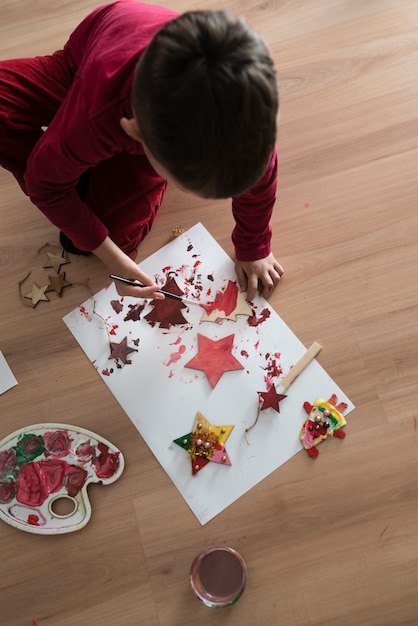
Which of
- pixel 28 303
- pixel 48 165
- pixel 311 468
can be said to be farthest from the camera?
pixel 28 303

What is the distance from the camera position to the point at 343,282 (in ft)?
2.72

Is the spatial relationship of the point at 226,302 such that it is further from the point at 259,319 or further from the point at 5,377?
the point at 5,377

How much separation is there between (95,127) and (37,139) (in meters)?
0.23

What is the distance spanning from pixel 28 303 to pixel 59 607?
45 centimetres

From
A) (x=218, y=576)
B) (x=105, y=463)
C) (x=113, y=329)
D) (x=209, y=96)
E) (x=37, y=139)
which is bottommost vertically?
(x=218, y=576)

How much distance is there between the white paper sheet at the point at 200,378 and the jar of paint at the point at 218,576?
0.05 m

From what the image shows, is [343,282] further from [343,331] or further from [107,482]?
[107,482]

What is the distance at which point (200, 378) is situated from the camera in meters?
0.80

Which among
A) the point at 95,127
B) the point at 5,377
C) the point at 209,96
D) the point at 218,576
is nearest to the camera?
the point at 209,96

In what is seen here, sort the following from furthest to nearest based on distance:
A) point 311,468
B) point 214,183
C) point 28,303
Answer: point 28,303, point 311,468, point 214,183

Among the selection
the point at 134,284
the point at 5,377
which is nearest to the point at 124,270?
the point at 134,284

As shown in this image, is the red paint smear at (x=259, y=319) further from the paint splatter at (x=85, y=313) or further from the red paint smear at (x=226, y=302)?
the paint splatter at (x=85, y=313)

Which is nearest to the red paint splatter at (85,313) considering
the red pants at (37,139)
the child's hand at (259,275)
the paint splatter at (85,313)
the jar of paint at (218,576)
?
the paint splatter at (85,313)

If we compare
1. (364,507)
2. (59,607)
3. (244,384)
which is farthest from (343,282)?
(59,607)
